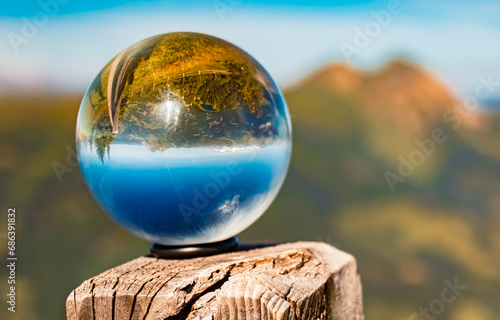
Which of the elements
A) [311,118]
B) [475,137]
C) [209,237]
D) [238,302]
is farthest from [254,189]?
[475,137]

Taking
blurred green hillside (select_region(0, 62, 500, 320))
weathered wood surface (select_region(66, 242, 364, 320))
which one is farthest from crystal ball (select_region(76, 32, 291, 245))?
blurred green hillside (select_region(0, 62, 500, 320))

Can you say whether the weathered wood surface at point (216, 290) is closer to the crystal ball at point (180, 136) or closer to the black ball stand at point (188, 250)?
the black ball stand at point (188, 250)

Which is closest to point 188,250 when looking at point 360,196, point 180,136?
point 180,136

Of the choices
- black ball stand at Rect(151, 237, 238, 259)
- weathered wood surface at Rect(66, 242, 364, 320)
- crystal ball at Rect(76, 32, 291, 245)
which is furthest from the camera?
black ball stand at Rect(151, 237, 238, 259)

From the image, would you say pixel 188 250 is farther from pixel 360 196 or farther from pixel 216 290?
pixel 360 196

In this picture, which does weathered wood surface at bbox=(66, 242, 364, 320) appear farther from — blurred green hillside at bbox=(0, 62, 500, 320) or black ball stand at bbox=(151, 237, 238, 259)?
Result: blurred green hillside at bbox=(0, 62, 500, 320)

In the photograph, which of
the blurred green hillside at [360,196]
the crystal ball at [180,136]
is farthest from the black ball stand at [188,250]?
the blurred green hillside at [360,196]
